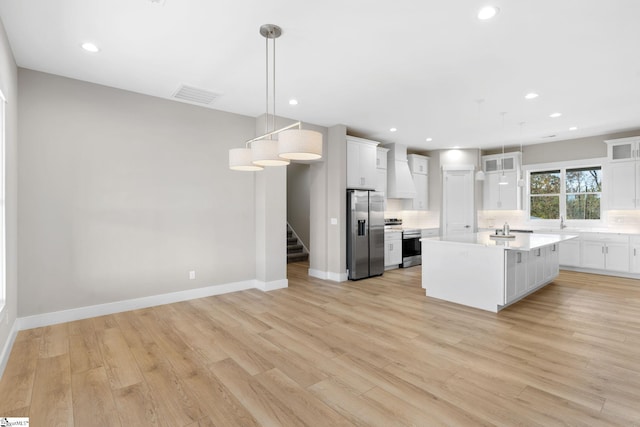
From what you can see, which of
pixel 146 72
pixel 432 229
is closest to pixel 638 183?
pixel 432 229

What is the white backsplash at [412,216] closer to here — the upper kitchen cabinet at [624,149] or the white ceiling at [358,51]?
the white ceiling at [358,51]

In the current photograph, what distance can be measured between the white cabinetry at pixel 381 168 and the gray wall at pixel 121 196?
292 centimetres

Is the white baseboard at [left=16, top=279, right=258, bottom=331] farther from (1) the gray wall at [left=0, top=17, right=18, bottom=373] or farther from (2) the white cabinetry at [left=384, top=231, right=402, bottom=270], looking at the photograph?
(2) the white cabinetry at [left=384, top=231, right=402, bottom=270]

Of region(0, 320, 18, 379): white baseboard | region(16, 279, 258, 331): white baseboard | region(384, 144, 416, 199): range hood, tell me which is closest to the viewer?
region(0, 320, 18, 379): white baseboard

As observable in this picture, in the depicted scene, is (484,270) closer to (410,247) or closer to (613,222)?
(410,247)

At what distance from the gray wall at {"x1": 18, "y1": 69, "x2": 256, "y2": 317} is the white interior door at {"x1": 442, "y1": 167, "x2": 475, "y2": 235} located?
5.22 m

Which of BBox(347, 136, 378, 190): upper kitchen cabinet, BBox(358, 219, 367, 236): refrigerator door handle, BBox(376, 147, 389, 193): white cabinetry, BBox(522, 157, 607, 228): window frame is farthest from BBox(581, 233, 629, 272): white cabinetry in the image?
BBox(358, 219, 367, 236): refrigerator door handle

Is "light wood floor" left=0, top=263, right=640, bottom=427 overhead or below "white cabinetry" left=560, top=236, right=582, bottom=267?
below

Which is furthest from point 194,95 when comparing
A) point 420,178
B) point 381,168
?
point 420,178

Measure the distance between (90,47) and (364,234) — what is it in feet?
15.4

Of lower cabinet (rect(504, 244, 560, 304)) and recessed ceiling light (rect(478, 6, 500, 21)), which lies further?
lower cabinet (rect(504, 244, 560, 304))

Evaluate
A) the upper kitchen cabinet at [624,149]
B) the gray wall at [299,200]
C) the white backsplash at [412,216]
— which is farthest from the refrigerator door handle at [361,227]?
the upper kitchen cabinet at [624,149]

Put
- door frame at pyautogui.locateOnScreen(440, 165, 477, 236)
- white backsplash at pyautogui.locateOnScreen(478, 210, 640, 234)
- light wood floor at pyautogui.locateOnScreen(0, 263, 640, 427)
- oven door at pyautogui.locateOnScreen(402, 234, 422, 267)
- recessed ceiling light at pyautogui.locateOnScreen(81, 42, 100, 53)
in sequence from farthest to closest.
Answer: door frame at pyautogui.locateOnScreen(440, 165, 477, 236), oven door at pyautogui.locateOnScreen(402, 234, 422, 267), white backsplash at pyautogui.locateOnScreen(478, 210, 640, 234), recessed ceiling light at pyautogui.locateOnScreen(81, 42, 100, 53), light wood floor at pyautogui.locateOnScreen(0, 263, 640, 427)

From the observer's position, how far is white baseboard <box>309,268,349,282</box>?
5.88m
